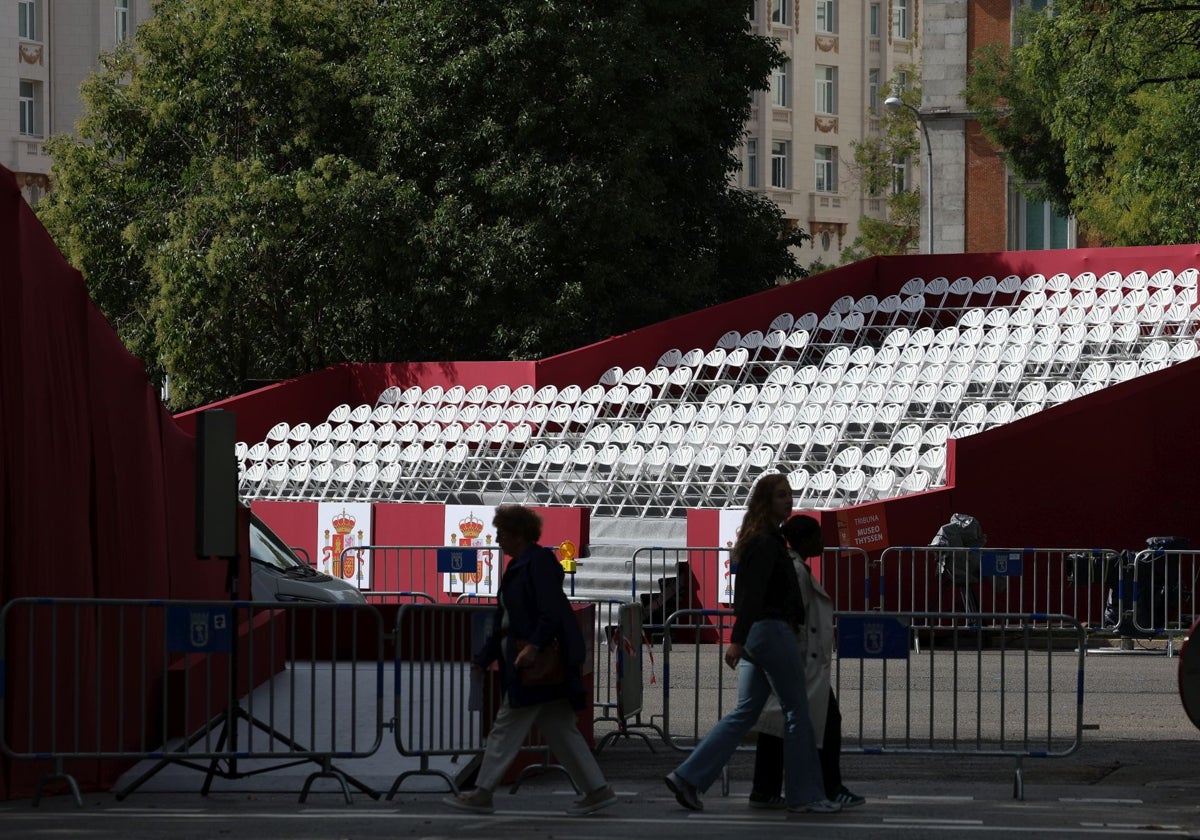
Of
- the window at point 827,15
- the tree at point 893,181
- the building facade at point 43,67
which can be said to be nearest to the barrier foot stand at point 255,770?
the building facade at point 43,67

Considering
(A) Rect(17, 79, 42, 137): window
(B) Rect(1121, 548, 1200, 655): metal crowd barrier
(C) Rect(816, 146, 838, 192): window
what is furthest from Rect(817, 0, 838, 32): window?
(B) Rect(1121, 548, 1200, 655): metal crowd barrier

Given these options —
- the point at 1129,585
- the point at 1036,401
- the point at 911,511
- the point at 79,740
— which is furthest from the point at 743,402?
the point at 79,740

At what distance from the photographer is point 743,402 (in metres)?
25.4

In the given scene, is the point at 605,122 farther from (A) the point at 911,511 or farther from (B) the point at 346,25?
(A) the point at 911,511

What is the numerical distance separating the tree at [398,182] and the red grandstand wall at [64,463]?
67.0 feet

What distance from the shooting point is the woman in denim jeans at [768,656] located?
905 cm

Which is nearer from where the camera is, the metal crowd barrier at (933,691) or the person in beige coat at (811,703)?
the person in beige coat at (811,703)

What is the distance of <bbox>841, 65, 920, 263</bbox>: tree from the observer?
205 ft

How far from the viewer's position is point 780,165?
74562 mm

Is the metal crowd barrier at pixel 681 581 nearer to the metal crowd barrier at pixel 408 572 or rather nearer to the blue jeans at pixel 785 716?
the metal crowd barrier at pixel 408 572

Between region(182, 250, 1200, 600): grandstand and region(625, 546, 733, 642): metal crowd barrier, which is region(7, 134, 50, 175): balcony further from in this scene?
region(625, 546, 733, 642): metal crowd barrier

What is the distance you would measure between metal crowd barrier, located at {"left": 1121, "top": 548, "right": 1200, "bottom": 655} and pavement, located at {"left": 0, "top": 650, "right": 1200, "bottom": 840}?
6.19 meters

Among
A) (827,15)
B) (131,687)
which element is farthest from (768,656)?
(827,15)

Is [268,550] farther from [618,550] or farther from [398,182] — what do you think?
[398,182]
